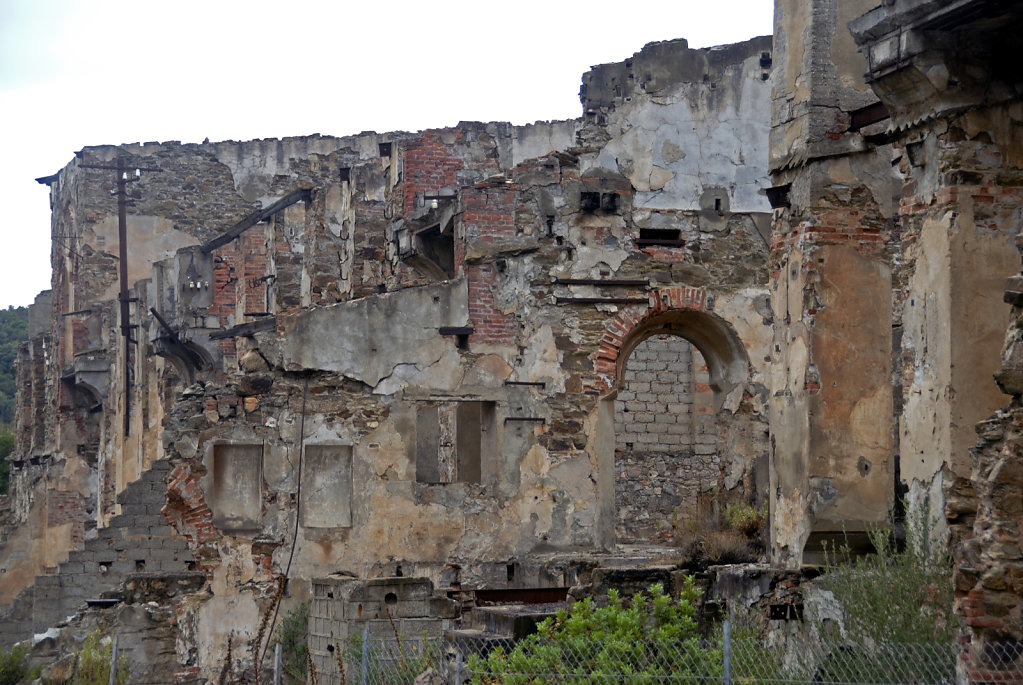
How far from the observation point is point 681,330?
17719 millimetres

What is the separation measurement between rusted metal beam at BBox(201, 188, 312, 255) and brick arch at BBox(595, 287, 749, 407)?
6.74m

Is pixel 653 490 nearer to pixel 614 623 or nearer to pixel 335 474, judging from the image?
pixel 335 474

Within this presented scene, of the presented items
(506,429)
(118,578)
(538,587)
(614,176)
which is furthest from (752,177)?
(118,578)

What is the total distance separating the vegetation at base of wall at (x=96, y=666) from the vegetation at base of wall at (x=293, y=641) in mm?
1479

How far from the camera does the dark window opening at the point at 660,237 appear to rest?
1678cm

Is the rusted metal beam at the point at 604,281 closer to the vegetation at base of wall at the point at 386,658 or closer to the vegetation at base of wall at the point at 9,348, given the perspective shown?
the vegetation at base of wall at the point at 386,658

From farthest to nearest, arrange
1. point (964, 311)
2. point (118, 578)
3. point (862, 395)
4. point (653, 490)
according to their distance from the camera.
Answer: point (653, 490), point (118, 578), point (862, 395), point (964, 311)

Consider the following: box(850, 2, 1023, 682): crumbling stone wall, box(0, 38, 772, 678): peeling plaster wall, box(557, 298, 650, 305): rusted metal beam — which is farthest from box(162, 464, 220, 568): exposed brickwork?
box(850, 2, 1023, 682): crumbling stone wall

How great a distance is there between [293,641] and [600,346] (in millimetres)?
4580

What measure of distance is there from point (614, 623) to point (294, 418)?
6034 millimetres

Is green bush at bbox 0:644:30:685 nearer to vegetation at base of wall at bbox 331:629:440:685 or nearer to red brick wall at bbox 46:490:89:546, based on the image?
vegetation at base of wall at bbox 331:629:440:685

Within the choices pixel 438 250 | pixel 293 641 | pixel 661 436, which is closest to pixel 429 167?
pixel 438 250

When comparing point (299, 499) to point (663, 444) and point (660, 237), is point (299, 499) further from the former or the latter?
point (663, 444)

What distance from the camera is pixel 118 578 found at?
19.5 meters
